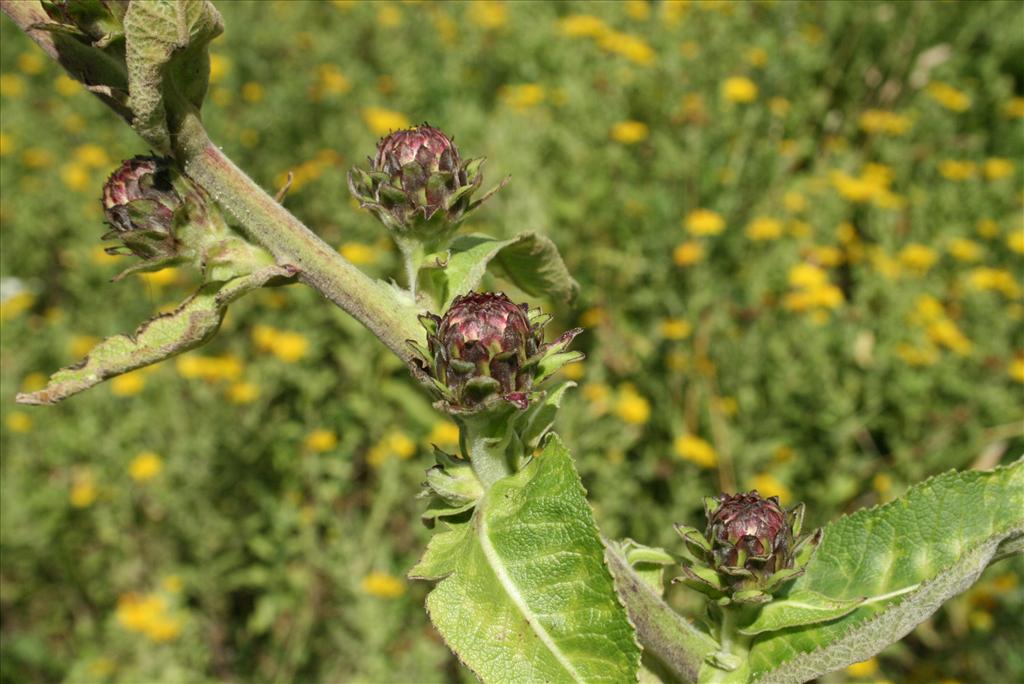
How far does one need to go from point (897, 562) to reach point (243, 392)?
3.15 metres

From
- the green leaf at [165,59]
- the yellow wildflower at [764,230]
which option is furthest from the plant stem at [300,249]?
the yellow wildflower at [764,230]

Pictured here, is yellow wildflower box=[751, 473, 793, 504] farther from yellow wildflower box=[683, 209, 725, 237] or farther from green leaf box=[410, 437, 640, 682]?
green leaf box=[410, 437, 640, 682]

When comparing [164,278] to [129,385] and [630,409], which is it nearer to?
[129,385]

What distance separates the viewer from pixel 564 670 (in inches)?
35.0

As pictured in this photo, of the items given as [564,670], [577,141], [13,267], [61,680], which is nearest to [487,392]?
[564,670]

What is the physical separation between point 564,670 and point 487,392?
296 mm

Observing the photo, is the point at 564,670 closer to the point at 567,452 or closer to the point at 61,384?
the point at 567,452

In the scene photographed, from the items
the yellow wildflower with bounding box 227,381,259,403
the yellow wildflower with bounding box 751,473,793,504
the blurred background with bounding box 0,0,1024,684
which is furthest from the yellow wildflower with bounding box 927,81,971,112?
the yellow wildflower with bounding box 227,381,259,403

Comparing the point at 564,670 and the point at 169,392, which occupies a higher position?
the point at 564,670

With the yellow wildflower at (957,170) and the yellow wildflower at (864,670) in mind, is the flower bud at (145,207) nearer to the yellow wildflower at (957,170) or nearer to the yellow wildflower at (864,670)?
the yellow wildflower at (864,670)

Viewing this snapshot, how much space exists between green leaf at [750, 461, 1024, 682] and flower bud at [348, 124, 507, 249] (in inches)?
24.9

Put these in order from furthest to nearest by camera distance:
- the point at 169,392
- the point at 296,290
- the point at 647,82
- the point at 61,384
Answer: the point at 647,82 → the point at 296,290 → the point at 169,392 → the point at 61,384

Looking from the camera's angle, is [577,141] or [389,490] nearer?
[389,490]

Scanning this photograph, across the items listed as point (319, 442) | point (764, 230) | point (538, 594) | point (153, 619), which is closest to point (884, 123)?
point (764, 230)
